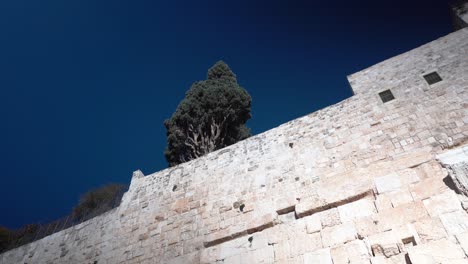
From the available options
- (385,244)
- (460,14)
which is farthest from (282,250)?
(460,14)

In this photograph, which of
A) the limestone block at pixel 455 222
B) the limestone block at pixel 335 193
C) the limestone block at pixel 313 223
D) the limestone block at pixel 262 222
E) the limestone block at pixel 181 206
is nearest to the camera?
the limestone block at pixel 455 222

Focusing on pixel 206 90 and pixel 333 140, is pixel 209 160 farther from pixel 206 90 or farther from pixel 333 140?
pixel 206 90

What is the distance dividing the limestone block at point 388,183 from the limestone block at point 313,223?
121 centimetres

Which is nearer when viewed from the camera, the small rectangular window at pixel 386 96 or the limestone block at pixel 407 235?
the limestone block at pixel 407 235

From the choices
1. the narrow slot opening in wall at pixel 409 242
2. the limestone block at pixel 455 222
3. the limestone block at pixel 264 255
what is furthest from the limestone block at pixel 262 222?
the limestone block at pixel 455 222

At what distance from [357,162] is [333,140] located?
828 millimetres

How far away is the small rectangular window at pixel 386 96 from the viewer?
262 inches

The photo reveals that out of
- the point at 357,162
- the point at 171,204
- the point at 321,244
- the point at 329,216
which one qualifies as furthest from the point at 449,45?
the point at 171,204

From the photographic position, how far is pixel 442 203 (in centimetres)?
433

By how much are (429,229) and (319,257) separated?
66.5 inches

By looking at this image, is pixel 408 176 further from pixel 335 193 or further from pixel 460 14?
pixel 460 14

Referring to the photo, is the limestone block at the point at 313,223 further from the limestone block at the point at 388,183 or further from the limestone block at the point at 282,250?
the limestone block at the point at 388,183

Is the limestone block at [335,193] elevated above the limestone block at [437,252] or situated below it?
above

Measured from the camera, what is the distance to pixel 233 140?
13188 mm
